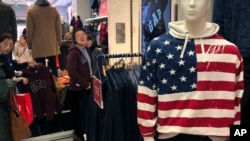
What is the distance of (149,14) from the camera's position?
346cm

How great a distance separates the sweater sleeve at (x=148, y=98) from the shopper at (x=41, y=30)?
2689 mm

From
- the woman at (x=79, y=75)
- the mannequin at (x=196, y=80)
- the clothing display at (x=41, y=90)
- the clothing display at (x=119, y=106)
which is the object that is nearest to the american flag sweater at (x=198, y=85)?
the mannequin at (x=196, y=80)

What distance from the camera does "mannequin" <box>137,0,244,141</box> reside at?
1105mm

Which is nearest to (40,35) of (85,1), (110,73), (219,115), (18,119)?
(18,119)

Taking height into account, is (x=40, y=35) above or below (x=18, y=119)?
above

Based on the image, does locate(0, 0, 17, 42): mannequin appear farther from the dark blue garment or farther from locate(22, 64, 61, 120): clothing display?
the dark blue garment

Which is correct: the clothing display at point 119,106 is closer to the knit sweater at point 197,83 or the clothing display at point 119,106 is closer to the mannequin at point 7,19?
the knit sweater at point 197,83

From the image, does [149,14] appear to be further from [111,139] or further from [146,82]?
[146,82]

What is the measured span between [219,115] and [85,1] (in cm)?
669

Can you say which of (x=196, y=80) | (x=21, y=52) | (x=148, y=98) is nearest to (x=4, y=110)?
(x=148, y=98)

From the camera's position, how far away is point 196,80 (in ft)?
3.64

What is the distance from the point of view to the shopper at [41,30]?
3467mm

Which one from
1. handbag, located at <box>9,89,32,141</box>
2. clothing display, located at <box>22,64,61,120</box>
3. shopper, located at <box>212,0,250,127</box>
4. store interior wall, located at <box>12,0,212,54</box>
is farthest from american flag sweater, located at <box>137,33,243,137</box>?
store interior wall, located at <box>12,0,212,54</box>

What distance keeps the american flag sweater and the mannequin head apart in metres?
0.10
